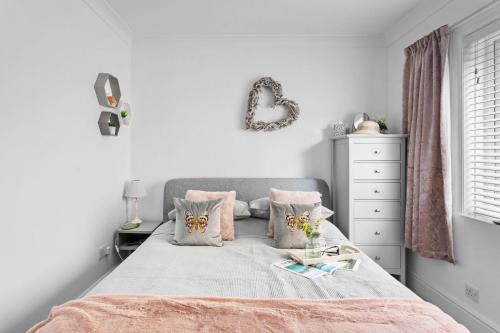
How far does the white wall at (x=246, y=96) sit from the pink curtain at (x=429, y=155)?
→ 74 centimetres

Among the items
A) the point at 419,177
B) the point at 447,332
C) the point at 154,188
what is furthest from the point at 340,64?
the point at 447,332

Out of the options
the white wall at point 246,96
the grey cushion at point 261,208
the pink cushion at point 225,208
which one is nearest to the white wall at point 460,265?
the white wall at point 246,96

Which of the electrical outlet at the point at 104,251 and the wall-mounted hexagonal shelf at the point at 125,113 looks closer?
the electrical outlet at the point at 104,251

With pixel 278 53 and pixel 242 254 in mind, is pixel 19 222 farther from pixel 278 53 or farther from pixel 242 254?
pixel 278 53

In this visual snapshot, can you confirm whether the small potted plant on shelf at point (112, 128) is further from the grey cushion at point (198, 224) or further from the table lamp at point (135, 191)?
the grey cushion at point (198, 224)

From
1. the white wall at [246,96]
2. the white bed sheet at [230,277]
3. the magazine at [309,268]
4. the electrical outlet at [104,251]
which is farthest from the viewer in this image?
the white wall at [246,96]

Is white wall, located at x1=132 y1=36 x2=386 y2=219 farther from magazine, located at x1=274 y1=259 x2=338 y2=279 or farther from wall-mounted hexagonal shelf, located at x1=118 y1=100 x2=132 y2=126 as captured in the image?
magazine, located at x1=274 y1=259 x2=338 y2=279

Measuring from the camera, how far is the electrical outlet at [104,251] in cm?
290

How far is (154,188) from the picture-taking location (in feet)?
11.8

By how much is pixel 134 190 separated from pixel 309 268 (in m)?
2.05

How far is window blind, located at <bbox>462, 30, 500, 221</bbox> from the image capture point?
2230 millimetres

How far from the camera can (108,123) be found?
9.48 ft

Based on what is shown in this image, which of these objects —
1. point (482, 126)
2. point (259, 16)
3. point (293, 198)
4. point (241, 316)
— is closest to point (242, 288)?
point (241, 316)

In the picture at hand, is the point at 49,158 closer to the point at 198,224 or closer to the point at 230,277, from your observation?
the point at 198,224
